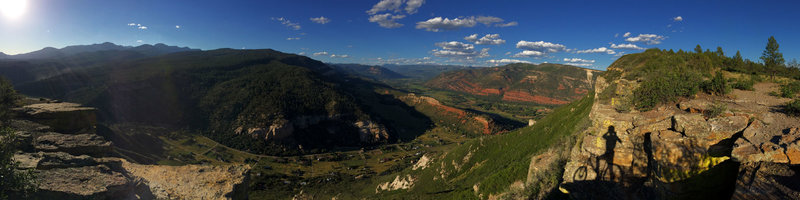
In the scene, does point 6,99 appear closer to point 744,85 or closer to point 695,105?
point 695,105

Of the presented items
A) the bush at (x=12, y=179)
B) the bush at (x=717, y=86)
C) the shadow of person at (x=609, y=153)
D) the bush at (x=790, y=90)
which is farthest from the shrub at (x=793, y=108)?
the bush at (x=12, y=179)

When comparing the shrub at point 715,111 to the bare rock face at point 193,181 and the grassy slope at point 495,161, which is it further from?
the bare rock face at point 193,181

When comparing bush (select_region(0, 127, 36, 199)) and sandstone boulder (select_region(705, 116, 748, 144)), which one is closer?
sandstone boulder (select_region(705, 116, 748, 144))

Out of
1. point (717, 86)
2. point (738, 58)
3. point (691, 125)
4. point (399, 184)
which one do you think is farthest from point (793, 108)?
point (399, 184)

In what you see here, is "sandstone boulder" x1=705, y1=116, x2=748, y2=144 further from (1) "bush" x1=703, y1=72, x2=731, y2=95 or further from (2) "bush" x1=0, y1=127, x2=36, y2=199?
(2) "bush" x1=0, y1=127, x2=36, y2=199

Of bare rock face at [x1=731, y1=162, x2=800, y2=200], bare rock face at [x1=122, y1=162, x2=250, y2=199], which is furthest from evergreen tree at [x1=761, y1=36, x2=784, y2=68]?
bare rock face at [x1=122, y1=162, x2=250, y2=199]

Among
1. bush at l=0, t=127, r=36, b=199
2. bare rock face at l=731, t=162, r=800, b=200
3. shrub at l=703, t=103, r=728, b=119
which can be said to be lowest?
bush at l=0, t=127, r=36, b=199

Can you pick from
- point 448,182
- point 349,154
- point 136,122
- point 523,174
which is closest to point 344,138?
point 349,154
